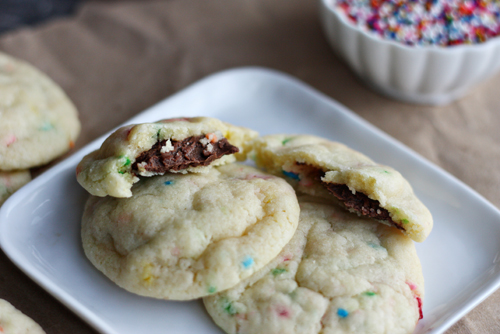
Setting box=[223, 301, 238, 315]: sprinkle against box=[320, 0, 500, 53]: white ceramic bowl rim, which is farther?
box=[320, 0, 500, 53]: white ceramic bowl rim

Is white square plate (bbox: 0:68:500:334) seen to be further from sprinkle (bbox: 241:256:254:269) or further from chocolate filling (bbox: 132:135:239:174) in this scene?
chocolate filling (bbox: 132:135:239:174)

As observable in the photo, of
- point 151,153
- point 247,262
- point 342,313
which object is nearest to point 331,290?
point 342,313

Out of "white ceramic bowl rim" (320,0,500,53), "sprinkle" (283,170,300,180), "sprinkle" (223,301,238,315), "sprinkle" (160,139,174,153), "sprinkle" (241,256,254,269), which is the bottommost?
"sprinkle" (223,301,238,315)

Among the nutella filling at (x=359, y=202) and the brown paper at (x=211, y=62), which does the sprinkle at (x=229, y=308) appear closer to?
the nutella filling at (x=359, y=202)

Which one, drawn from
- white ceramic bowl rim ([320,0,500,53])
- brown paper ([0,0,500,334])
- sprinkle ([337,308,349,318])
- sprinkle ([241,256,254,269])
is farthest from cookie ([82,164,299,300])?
white ceramic bowl rim ([320,0,500,53])

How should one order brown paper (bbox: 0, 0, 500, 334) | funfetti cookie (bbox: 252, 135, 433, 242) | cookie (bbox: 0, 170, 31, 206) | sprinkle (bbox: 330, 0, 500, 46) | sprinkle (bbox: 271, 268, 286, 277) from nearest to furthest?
sprinkle (bbox: 271, 268, 286, 277), funfetti cookie (bbox: 252, 135, 433, 242), cookie (bbox: 0, 170, 31, 206), sprinkle (bbox: 330, 0, 500, 46), brown paper (bbox: 0, 0, 500, 334)

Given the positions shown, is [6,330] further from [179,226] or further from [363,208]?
[363,208]

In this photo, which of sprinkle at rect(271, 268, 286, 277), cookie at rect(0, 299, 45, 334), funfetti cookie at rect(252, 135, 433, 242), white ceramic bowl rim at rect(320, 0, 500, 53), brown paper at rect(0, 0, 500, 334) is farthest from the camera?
brown paper at rect(0, 0, 500, 334)

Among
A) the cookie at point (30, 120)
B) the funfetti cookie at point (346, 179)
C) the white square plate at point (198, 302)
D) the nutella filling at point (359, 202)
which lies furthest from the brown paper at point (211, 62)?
the nutella filling at point (359, 202)

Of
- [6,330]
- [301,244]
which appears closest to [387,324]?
[301,244]
